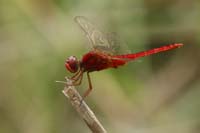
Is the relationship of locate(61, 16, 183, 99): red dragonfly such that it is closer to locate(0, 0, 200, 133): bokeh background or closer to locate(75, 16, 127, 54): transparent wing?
locate(75, 16, 127, 54): transparent wing

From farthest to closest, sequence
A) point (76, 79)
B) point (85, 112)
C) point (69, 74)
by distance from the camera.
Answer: point (69, 74), point (76, 79), point (85, 112)

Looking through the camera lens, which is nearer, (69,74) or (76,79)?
(76,79)

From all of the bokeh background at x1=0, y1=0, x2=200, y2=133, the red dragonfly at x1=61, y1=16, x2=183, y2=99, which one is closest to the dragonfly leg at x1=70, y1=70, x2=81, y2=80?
the red dragonfly at x1=61, y1=16, x2=183, y2=99

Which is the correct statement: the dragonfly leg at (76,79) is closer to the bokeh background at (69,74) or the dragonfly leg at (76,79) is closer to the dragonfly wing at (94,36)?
the dragonfly wing at (94,36)

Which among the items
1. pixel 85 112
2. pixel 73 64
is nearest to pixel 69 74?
pixel 73 64

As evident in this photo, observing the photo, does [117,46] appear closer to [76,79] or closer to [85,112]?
[76,79]
